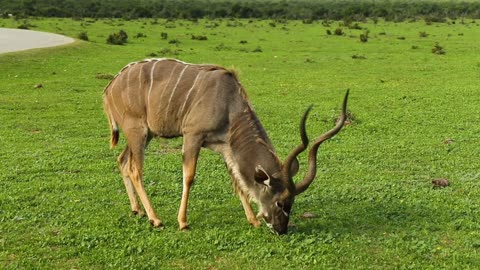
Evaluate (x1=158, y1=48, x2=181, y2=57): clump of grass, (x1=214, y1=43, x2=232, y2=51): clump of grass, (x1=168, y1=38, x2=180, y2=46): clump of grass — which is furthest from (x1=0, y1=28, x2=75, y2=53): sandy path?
(x1=214, y1=43, x2=232, y2=51): clump of grass

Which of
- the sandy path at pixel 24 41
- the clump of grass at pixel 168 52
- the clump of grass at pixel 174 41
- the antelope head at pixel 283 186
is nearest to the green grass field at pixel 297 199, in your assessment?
the antelope head at pixel 283 186

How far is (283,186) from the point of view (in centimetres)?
665

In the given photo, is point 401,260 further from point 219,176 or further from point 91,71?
point 91,71

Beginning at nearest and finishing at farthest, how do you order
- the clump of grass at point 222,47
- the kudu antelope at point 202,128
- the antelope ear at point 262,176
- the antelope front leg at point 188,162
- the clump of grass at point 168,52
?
the antelope ear at point 262,176 < the kudu antelope at point 202,128 < the antelope front leg at point 188,162 < the clump of grass at point 168,52 < the clump of grass at point 222,47

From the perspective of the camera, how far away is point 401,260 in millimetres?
6289

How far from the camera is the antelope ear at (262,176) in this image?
6578mm

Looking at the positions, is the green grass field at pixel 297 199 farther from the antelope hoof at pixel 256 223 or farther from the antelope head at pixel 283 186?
the antelope head at pixel 283 186

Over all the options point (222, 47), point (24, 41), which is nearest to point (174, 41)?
point (222, 47)

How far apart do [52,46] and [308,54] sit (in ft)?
39.3

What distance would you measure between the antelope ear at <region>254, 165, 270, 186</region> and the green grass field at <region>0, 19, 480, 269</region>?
0.69 meters

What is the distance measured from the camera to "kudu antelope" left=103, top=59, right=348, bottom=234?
6.71m

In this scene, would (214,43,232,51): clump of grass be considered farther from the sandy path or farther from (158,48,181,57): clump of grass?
the sandy path

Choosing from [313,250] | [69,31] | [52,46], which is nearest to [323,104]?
[313,250]

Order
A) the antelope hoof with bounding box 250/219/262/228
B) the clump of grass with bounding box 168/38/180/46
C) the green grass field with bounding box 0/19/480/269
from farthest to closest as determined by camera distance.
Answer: the clump of grass with bounding box 168/38/180/46 < the antelope hoof with bounding box 250/219/262/228 < the green grass field with bounding box 0/19/480/269
